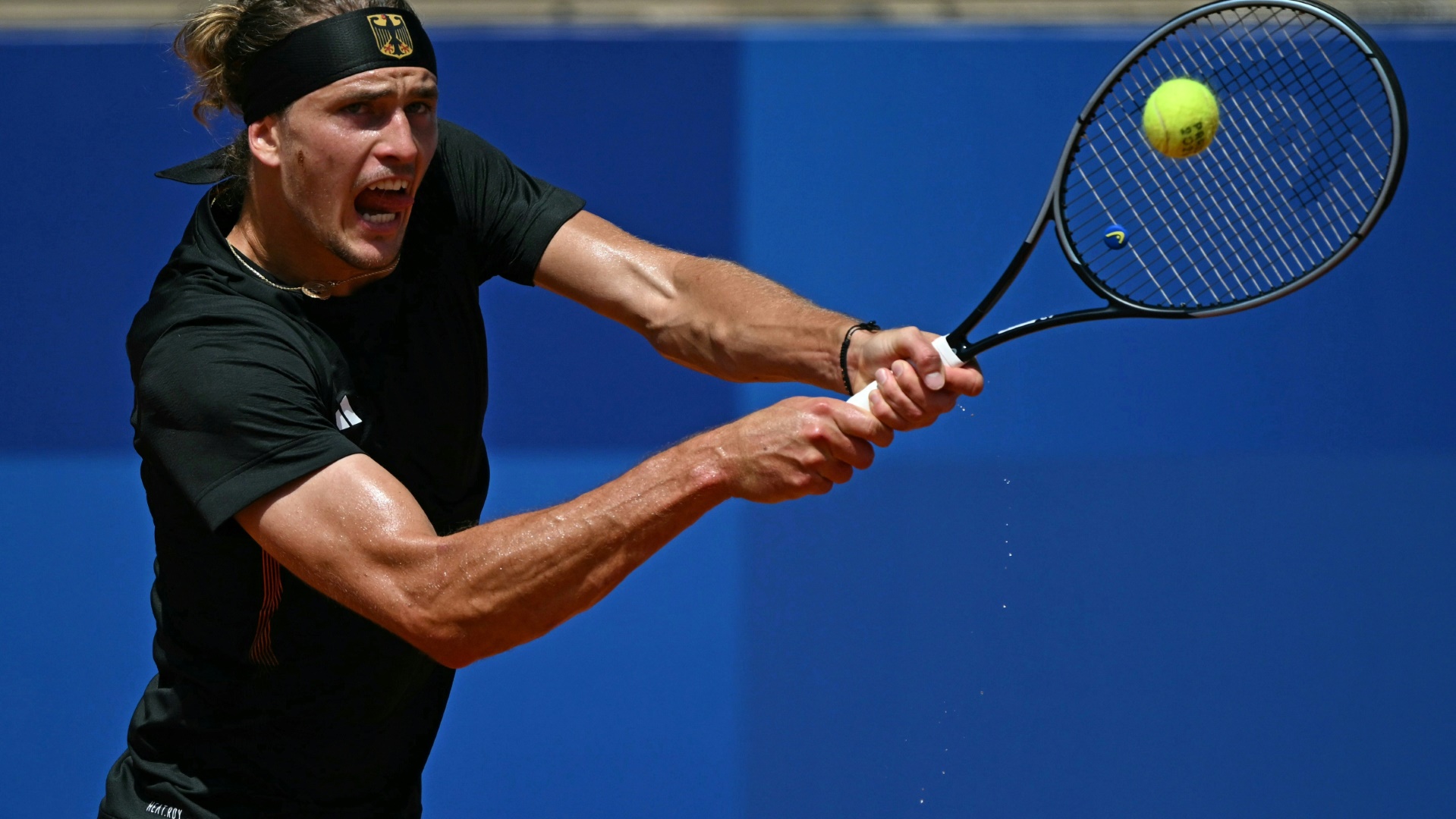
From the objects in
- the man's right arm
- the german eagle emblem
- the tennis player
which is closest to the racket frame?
the tennis player

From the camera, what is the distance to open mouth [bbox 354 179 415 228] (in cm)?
186

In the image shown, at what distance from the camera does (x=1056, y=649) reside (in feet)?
9.71

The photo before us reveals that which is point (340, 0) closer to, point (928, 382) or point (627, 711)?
point (928, 382)

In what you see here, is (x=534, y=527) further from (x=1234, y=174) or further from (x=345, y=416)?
(x=1234, y=174)

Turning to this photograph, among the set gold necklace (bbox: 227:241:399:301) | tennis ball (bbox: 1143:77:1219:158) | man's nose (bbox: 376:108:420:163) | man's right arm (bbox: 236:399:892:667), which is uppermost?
tennis ball (bbox: 1143:77:1219:158)

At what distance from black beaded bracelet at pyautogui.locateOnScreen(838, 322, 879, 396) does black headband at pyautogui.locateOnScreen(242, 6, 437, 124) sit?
28.0 inches

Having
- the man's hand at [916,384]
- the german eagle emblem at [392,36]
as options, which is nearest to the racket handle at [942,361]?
the man's hand at [916,384]

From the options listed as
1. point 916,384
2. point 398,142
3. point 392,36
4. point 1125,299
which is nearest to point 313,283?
point 398,142

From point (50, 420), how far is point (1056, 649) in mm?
2227

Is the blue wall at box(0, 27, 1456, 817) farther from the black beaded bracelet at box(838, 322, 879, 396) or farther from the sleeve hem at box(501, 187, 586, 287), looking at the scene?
the black beaded bracelet at box(838, 322, 879, 396)

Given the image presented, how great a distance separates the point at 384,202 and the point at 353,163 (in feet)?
0.22

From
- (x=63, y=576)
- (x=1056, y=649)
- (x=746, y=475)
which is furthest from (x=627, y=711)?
(x=746, y=475)

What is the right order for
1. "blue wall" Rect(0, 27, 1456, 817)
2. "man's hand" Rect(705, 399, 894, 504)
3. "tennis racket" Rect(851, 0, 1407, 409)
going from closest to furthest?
"man's hand" Rect(705, 399, 894, 504) < "tennis racket" Rect(851, 0, 1407, 409) < "blue wall" Rect(0, 27, 1456, 817)

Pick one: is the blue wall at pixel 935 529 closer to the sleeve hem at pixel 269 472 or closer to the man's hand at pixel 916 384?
the man's hand at pixel 916 384
